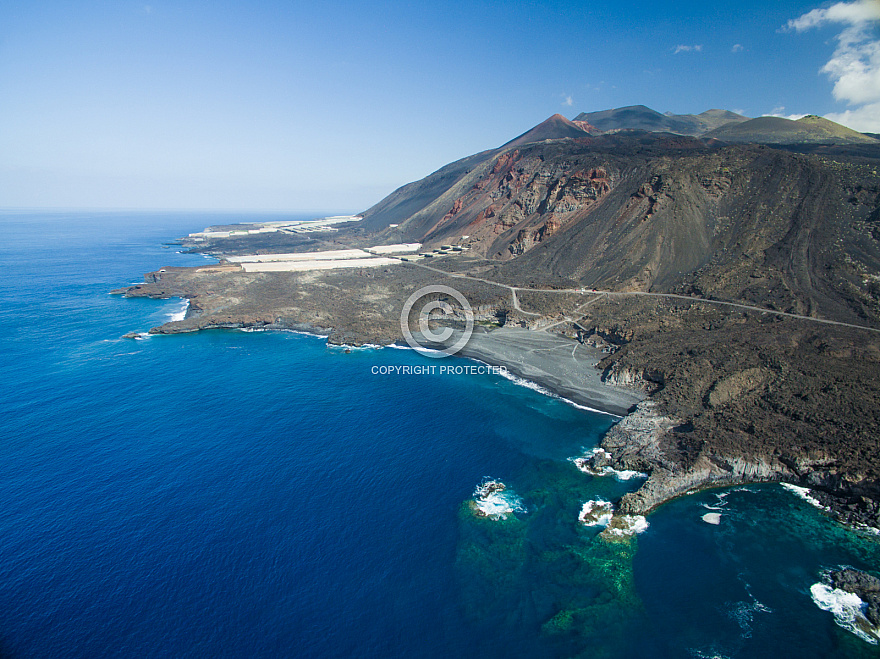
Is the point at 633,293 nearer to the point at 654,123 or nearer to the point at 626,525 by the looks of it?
the point at 626,525

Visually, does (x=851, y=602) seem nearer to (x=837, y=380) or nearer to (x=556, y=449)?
(x=556, y=449)

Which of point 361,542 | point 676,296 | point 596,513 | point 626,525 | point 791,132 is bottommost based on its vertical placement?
point 626,525

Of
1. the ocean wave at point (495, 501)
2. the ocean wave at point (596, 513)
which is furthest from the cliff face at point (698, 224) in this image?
the ocean wave at point (495, 501)

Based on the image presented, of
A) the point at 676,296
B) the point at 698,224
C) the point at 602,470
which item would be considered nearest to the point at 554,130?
the point at 698,224

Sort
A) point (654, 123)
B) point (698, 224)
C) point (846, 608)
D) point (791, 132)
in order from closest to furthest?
point (846, 608)
point (698, 224)
point (791, 132)
point (654, 123)

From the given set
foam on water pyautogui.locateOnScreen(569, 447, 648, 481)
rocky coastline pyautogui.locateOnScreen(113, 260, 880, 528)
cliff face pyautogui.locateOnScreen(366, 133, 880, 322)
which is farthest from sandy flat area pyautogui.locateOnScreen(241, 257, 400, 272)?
foam on water pyautogui.locateOnScreen(569, 447, 648, 481)

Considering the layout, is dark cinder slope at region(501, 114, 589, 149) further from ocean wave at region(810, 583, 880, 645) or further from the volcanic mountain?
ocean wave at region(810, 583, 880, 645)
